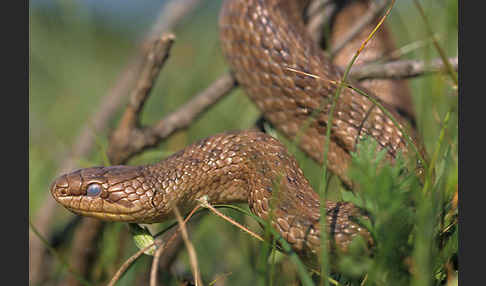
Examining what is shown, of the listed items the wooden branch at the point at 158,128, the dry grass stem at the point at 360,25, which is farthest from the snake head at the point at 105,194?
the dry grass stem at the point at 360,25

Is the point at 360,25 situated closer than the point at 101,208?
No

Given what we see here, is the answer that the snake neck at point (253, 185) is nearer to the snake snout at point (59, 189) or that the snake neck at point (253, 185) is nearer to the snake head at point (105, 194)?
the snake head at point (105, 194)

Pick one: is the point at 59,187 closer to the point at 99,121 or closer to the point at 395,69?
the point at 395,69

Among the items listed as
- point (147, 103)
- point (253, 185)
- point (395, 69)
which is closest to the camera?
point (253, 185)

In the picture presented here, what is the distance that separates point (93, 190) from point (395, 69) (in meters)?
1.97

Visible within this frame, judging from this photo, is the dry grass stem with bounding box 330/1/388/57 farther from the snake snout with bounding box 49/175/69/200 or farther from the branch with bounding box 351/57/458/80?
the snake snout with bounding box 49/175/69/200

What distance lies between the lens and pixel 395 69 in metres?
2.98

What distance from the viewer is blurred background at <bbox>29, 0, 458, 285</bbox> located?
3.37 metres

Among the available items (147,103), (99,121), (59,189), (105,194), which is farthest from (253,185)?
(147,103)

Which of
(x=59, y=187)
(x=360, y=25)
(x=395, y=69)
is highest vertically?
(x=360, y=25)

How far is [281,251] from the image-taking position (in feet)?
6.91

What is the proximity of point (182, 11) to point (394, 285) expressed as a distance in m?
4.09

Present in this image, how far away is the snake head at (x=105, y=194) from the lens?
8.69 ft

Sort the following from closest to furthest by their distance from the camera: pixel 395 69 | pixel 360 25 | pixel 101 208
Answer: pixel 101 208
pixel 395 69
pixel 360 25
